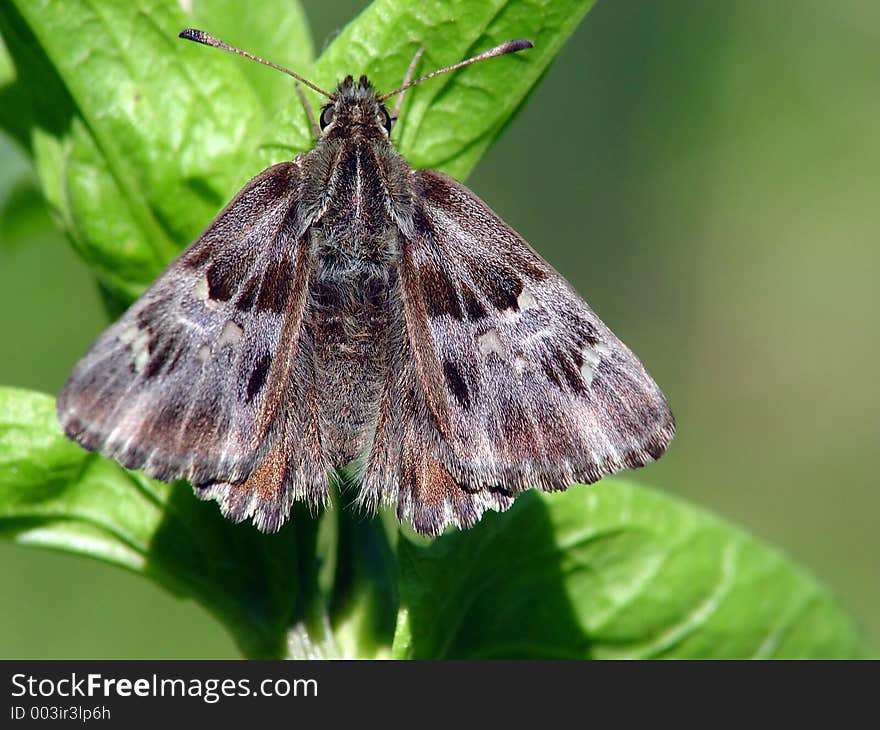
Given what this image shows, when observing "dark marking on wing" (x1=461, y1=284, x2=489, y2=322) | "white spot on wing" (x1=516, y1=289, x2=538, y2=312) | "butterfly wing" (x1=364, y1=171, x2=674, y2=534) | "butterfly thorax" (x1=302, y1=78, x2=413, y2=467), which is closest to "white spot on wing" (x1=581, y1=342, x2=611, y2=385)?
"butterfly wing" (x1=364, y1=171, x2=674, y2=534)

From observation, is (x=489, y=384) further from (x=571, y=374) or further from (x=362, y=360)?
(x=362, y=360)

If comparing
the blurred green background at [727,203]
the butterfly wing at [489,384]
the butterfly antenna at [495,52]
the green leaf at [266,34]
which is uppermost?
the blurred green background at [727,203]

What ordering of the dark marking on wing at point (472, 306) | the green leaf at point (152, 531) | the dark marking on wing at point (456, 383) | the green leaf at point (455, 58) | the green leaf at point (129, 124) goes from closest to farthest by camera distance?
the green leaf at point (455, 58) < the green leaf at point (129, 124) < the green leaf at point (152, 531) < the dark marking on wing at point (456, 383) < the dark marking on wing at point (472, 306)

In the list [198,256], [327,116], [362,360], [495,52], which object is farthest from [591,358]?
[198,256]

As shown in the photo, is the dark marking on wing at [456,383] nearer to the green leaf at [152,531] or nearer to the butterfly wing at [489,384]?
the butterfly wing at [489,384]

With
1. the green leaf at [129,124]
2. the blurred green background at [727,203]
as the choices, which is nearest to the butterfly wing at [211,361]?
the green leaf at [129,124]

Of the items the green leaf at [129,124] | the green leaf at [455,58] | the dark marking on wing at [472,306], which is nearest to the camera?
the green leaf at [455,58]

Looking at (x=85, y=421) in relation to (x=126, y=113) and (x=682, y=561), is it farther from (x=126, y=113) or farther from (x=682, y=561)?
(x=682, y=561)

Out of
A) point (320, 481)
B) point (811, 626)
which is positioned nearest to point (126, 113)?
point (320, 481)
